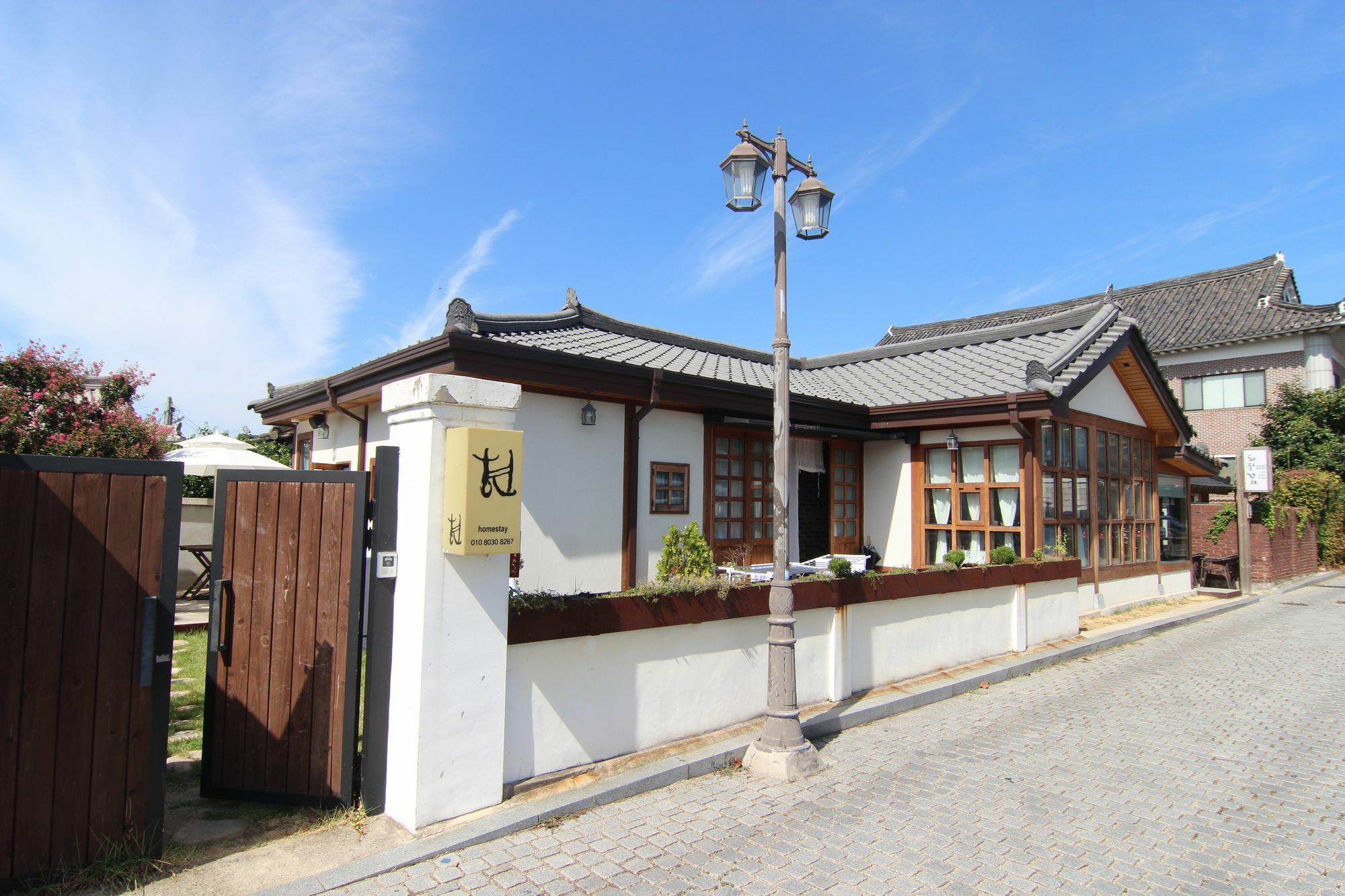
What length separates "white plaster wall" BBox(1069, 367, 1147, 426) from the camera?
1230 cm

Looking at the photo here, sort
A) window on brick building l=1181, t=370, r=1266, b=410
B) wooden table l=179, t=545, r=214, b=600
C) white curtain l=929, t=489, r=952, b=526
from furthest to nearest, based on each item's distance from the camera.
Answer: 1. window on brick building l=1181, t=370, r=1266, b=410
2. white curtain l=929, t=489, r=952, b=526
3. wooden table l=179, t=545, r=214, b=600

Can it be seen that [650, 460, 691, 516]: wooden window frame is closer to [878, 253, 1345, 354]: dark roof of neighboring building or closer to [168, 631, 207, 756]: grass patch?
[168, 631, 207, 756]: grass patch

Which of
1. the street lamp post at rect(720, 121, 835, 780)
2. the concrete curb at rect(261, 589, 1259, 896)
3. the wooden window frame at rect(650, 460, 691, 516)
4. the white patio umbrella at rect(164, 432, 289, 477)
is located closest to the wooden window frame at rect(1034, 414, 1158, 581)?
the concrete curb at rect(261, 589, 1259, 896)

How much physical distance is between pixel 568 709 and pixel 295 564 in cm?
190

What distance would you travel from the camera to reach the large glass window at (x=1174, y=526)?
55.7 feet

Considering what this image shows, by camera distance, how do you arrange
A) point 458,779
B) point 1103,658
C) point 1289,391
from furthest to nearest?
point 1289,391, point 1103,658, point 458,779

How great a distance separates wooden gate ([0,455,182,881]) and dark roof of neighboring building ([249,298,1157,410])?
4.97 metres

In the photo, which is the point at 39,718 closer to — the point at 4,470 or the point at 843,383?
the point at 4,470

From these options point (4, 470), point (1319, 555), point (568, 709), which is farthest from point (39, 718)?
point (1319, 555)

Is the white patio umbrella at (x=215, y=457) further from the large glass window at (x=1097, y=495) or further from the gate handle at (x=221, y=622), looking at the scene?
the large glass window at (x=1097, y=495)

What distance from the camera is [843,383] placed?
46.6ft

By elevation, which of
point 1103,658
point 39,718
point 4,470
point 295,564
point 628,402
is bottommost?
point 1103,658

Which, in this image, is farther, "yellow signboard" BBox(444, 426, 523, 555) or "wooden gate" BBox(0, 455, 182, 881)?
"yellow signboard" BBox(444, 426, 523, 555)

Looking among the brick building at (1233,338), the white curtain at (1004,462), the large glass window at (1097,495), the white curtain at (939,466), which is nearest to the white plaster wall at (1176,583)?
the large glass window at (1097,495)
